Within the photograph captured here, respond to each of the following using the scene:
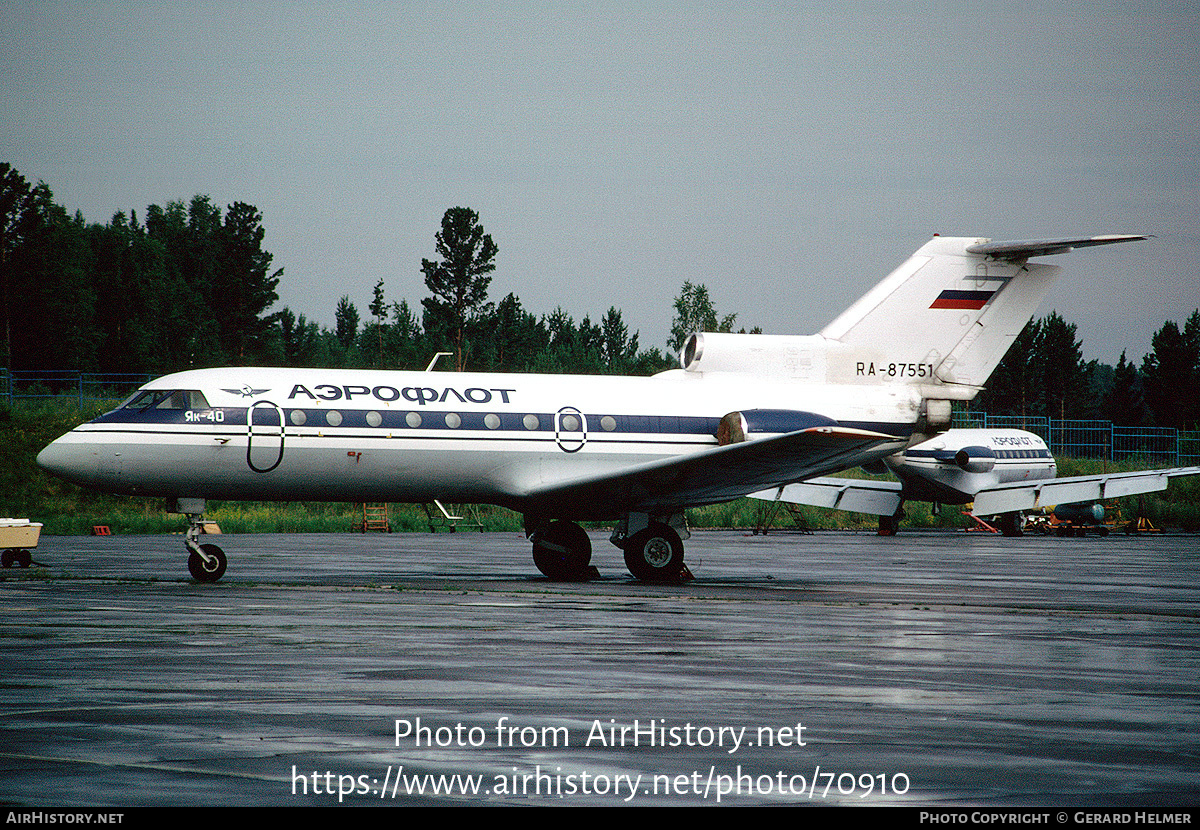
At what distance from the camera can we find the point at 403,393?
2169cm

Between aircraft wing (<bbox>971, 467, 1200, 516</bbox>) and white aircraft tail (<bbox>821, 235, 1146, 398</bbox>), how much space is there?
2220 cm

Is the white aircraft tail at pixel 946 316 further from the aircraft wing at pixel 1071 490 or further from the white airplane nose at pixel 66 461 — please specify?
the aircraft wing at pixel 1071 490

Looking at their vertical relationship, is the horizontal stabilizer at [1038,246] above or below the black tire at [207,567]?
above

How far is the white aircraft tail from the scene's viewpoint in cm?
2412

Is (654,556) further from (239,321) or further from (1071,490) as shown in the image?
(239,321)

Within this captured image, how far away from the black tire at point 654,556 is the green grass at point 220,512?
81.5 feet

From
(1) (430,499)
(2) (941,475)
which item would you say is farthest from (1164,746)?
(2) (941,475)

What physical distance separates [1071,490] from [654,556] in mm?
27565

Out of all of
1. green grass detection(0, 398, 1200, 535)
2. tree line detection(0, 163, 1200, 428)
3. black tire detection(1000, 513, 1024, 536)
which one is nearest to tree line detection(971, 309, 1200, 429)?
tree line detection(0, 163, 1200, 428)

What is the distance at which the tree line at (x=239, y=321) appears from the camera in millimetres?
88812

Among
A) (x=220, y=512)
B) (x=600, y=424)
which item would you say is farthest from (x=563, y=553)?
(x=220, y=512)

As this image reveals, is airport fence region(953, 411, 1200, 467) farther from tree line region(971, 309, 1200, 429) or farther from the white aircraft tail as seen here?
the white aircraft tail

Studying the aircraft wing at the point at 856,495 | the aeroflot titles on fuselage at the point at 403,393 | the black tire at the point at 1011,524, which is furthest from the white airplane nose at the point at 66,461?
the black tire at the point at 1011,524

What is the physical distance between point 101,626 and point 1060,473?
60.8m
